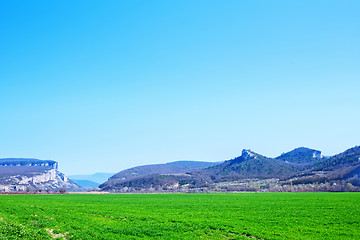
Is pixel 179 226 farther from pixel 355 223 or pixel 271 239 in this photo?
pixel 355 223

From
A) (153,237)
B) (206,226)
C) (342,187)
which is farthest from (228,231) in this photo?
(342,187)

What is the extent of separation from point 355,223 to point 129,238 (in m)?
26.4

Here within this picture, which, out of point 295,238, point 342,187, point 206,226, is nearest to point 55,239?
point 206,226

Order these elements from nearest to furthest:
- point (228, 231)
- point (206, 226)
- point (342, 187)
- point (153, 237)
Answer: point (153, 237) → point (228, 231) → point (206, 226) → point (342, 187)

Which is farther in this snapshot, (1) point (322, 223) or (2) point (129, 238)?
(1) point (322, 223)

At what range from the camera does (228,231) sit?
1216 inches

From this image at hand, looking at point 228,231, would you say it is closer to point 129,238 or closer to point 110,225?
point 129,238

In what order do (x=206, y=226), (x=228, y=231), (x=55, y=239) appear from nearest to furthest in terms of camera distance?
(x=55, y=239)
(x=228, y=231)
(x=206, y=226)

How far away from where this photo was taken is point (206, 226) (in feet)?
109

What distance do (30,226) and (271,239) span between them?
84.9 ft

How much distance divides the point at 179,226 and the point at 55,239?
13.4 m

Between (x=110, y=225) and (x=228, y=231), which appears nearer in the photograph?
(x=228, y=231)

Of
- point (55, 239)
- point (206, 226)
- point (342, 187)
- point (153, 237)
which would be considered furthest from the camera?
point (342, 187)

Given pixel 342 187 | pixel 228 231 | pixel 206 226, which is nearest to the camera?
pixel 228 231
